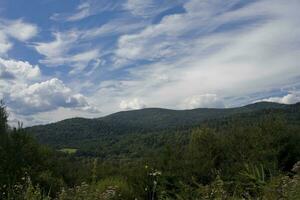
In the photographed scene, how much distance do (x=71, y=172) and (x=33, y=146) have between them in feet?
24.7

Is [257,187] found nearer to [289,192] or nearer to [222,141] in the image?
[289,192]

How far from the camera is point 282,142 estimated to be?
40875 millimetres

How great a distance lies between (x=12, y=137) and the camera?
30797mm

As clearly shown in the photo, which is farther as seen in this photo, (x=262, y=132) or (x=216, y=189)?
(x=262, y=132)

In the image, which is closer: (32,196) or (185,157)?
(32,196)

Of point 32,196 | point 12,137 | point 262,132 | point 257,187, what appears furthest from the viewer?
point 262,132

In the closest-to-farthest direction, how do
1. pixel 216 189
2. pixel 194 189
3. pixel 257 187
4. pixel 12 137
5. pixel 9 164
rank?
pixel 257 187 → pixel 216 189 → pixel 194 189 → pixel 9 164 → pixel 12 137

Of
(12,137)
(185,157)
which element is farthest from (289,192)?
(185,157)

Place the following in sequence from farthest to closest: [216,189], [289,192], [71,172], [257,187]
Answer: [71,172] → [216,189] → [257,187] → [289,192]

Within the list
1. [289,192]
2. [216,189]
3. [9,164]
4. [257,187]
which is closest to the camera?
[289,192]

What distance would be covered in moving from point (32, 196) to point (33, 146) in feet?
93.3

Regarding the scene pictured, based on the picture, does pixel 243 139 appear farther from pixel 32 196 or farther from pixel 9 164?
pixel 32 196

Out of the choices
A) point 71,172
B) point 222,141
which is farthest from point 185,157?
point 71,172

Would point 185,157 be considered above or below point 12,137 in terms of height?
below
